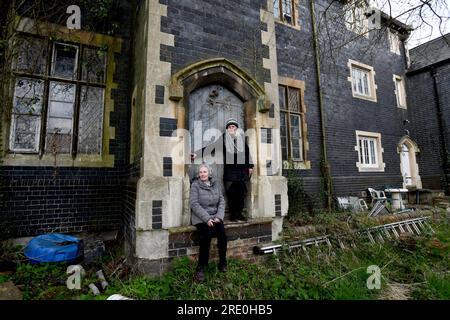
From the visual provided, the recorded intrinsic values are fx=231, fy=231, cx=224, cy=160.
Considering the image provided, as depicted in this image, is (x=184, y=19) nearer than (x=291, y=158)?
Yes

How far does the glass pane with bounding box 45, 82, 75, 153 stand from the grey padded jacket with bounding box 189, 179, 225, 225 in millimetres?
3073

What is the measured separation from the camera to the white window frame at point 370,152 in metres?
9.55

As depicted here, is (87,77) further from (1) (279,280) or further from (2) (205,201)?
(1) (279,280)

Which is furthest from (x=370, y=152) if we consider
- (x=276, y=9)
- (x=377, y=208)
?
(x=276, y=9)

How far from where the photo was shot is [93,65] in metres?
5.19

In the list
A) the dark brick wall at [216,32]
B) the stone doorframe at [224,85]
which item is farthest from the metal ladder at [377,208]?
the dark brick wall at [216,32]

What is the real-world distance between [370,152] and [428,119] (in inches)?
184

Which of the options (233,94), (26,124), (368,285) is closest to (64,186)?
(26,124)

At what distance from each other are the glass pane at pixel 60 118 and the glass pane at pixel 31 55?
0.38 m

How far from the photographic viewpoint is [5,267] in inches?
141

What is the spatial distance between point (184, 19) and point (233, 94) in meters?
1.62

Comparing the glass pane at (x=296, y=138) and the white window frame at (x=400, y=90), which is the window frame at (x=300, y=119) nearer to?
the glass pane at (x=296, y=138)

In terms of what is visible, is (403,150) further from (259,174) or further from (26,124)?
(26,124)

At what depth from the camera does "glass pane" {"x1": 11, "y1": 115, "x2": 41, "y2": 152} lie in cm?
447
